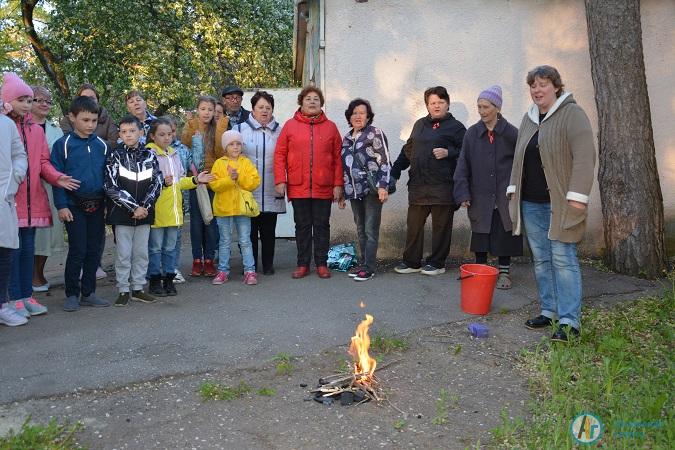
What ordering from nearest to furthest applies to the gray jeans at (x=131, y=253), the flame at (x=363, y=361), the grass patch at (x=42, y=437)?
the grass patch at (x=42, y=437), the flame at (x=363, y=361), the gray jeans at (x=131, y=253)

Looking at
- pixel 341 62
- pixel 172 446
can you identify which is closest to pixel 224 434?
pixel 172 446

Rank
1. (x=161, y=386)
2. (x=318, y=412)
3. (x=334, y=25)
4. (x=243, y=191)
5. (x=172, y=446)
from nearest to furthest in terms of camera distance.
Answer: (x=172, y=446), (x=318, y=412), (x=161, y=386), (x=243, y=191), (x=334, y=25)

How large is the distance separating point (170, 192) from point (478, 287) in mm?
3105

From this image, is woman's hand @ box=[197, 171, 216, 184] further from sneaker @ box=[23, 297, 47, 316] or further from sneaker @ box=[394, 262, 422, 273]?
sneaker @ box=[394, 262, 422, 273]

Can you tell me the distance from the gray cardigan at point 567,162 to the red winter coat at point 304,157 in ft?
8.49

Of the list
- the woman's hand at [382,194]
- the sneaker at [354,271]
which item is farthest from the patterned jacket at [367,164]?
the sneaker at [354,271]

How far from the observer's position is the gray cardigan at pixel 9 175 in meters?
4.89

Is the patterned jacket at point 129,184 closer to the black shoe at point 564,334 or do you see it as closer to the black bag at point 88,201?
the black bag at point 88,201

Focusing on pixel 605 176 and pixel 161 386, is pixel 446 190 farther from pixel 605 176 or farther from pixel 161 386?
pixel 161 386

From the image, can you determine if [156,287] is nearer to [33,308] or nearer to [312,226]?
[33,308]

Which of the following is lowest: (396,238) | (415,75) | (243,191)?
(396,238)

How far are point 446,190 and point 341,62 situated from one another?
2204mm

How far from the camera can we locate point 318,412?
362cm

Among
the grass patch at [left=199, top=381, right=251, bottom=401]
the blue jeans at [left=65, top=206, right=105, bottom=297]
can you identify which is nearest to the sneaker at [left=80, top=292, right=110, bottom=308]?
the blue jeans at [left=65, top=206, right=105, bottom=297]
